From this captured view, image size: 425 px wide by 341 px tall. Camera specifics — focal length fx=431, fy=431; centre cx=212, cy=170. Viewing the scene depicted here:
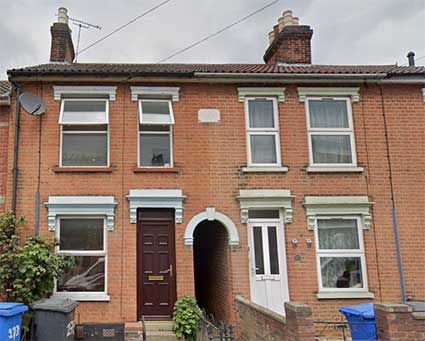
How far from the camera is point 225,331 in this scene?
724cm

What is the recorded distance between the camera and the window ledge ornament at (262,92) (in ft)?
35.6

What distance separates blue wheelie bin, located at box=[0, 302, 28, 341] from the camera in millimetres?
6762

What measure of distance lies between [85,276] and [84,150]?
2992 millimetres

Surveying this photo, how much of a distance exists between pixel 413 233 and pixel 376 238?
93cm

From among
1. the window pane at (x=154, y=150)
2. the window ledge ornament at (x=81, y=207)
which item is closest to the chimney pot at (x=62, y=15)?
the window pane at (x=154, y=150)

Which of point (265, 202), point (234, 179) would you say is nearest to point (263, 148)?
point (234, 179)

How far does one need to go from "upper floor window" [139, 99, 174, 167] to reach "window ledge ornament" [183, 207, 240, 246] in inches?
57.8

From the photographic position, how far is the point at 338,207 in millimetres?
10320

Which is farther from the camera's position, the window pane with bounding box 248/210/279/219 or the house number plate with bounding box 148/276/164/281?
the window pane with bounding box 248/210/279/219

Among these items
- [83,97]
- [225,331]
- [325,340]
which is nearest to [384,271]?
[325,340]

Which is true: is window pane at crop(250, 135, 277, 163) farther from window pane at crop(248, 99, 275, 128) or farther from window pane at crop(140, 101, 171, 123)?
window pane at crop(140, 101, 171, 123)

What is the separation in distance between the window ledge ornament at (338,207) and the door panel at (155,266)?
332cm

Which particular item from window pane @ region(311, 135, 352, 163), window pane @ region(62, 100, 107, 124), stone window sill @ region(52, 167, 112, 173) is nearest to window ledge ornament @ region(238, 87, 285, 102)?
window pane @ region(311, 135, 352, 163)

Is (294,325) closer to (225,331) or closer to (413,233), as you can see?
(225,331)
